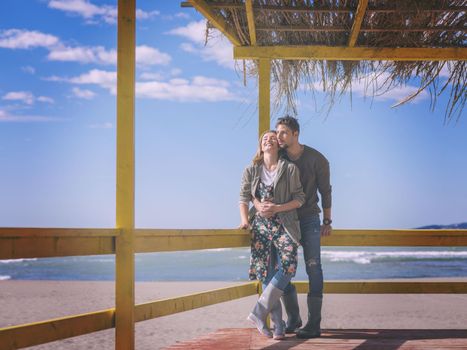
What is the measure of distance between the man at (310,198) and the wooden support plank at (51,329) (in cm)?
145

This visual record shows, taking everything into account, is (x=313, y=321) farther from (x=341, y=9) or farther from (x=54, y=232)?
(x=341, y=9)

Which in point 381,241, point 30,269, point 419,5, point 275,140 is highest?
point 419,5

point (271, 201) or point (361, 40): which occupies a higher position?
point (361, 40)

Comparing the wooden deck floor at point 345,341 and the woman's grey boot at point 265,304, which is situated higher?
the woman's grey boot at point 265,304

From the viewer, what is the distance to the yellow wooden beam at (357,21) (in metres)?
4.29

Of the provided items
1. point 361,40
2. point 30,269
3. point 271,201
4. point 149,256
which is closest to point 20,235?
point 271,201

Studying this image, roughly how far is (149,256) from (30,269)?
624cm

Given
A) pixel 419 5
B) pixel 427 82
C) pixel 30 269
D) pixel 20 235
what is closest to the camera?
pixel 20 235

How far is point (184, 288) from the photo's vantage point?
16.7 metres

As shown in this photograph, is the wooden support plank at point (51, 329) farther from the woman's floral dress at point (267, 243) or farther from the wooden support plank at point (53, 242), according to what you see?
the woman's floral dress at point (267, 243)

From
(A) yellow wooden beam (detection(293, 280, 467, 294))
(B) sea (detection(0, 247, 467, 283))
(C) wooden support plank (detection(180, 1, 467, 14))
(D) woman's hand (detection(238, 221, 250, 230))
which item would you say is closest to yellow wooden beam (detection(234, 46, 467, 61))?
(C) wooden support plank (detection(180, 1, 467, 14))

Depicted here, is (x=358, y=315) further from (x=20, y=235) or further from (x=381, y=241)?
(x=20, y=235)

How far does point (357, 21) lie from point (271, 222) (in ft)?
5.75

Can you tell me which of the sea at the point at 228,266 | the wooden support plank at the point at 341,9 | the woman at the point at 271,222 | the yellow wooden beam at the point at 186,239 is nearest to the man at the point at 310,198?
the woman at the point at 271,222
